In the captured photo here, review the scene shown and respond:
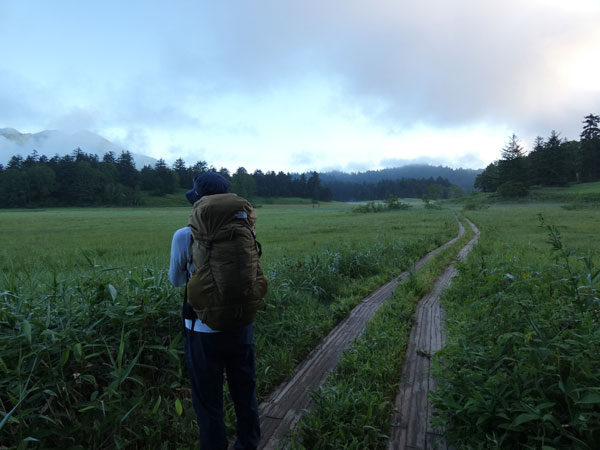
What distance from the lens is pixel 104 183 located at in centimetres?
7644

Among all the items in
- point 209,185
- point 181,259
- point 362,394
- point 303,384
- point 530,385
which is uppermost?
point 209,185

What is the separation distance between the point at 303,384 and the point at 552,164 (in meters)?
86.0

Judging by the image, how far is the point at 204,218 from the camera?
6.70 ft

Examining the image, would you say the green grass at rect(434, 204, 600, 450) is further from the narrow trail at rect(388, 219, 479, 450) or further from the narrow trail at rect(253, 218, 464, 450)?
the narrow trail at rect(253, 218, 464, 450)

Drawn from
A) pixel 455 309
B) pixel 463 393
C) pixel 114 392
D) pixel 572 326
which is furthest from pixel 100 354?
pixel 455 309

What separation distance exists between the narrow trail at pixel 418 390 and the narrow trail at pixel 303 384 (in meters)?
0.83

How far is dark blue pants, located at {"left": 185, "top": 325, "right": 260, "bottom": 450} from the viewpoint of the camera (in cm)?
220

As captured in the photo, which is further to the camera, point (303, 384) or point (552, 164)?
point (552, 164)

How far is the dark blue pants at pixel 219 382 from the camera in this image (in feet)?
7.23

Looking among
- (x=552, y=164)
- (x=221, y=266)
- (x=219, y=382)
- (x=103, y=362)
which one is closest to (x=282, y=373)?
(x=219, y=382)

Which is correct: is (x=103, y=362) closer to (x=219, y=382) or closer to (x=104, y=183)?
(x=219, y=382)

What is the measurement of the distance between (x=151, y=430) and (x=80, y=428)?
0.52 metres

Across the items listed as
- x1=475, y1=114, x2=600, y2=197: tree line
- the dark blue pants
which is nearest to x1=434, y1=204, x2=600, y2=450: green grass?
the dark blue pants

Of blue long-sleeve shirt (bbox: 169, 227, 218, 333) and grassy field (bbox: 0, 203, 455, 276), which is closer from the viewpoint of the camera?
blue long-sleeve shirt (bbox: 169, 227, 218, 333)
